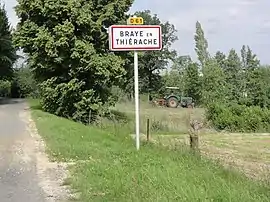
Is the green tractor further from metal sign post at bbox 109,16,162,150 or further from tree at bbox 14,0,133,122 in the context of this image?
metal sign post at bbox 109,16,162,150

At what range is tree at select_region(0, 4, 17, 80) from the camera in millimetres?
63594

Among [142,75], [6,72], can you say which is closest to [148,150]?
[6,72]

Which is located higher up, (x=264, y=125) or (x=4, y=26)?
(x=4, y=26)

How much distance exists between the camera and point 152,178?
9562mm

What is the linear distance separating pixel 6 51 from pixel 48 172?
54.4 metres

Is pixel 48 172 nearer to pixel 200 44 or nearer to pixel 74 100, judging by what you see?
pixel 74 100

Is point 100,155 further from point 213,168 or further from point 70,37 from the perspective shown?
point 70,37

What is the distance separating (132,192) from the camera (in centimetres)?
870

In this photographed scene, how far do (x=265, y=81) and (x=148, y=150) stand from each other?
50733 mm

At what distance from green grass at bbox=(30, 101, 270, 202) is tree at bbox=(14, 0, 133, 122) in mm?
21225

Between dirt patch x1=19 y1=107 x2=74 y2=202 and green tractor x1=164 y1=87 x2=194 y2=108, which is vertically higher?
dirt patch x1=19 y1=107 x2=74 y2=202

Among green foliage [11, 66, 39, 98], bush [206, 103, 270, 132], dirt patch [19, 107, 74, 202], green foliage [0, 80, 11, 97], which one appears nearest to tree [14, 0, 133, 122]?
bush [206, 103, 270, 132]

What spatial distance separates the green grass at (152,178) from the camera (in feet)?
26.9

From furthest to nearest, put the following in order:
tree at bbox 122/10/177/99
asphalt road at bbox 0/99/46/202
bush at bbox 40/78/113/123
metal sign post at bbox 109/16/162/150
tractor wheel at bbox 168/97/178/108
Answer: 1. tree at bbox 122/10/177/99
2. tractor wheel at bbox 168/97/178/108
3. bush at bbox 40/78/113/123
4. metal sign post at bbox 109/16/162/150
5. asphalt road at bbox 0/99/46/202
